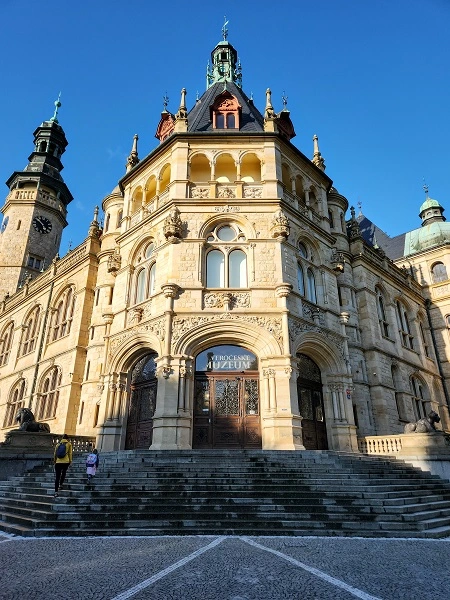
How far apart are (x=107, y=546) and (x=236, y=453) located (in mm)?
6009

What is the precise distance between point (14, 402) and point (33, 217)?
68.8ft

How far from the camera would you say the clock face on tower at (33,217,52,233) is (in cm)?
3966

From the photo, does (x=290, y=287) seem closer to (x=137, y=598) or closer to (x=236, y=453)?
(x=236, y=453)

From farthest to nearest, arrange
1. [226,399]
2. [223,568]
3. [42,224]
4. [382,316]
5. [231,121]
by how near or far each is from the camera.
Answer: [42,224], [382,316], [231,121], [226,399], [223,568]

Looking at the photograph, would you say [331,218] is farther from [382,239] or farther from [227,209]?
[382,239]

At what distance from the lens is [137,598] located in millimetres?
4250

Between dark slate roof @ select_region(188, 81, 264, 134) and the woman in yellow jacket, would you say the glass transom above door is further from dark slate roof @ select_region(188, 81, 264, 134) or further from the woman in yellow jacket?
dark slate roof @ select_region(188, 81, 264, 134)

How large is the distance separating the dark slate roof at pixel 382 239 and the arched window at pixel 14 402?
3096 centimetres

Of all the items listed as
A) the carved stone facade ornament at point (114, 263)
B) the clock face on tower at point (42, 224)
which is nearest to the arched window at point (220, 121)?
the carved stone facade ornament at point (114, 263)

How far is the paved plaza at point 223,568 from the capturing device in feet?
14.7

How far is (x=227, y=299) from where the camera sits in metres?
16.2

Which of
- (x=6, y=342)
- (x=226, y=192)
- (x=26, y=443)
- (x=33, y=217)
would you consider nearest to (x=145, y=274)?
(x=226, y=192)

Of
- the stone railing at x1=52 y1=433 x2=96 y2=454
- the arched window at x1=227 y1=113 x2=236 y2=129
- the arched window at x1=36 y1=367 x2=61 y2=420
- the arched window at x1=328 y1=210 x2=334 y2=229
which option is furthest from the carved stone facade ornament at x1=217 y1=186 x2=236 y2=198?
the arched window at x1=36 y1=367 x2=61 y2=420

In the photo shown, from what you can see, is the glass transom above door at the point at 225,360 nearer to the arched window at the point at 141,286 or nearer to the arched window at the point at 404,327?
the arched window at the point at 141,286
